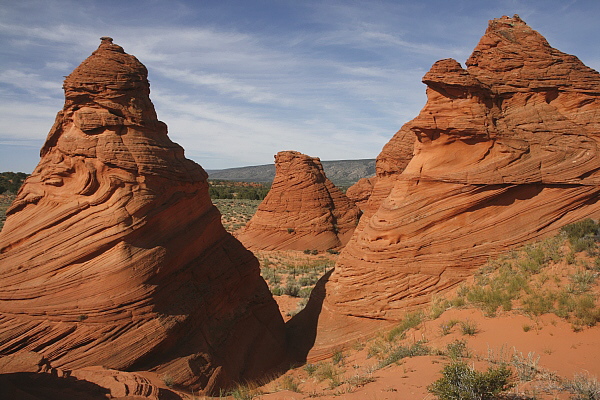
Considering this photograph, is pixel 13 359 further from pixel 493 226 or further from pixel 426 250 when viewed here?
pixel 493 226

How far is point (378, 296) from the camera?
11430 mm

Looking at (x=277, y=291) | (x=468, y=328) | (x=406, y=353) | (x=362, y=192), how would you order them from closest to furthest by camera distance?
(x=406, y=353)
(x=468, y=328)
(x=277, y=291)
(x=362, y=192)

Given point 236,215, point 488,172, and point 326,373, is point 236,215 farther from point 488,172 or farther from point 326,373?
point 326,373

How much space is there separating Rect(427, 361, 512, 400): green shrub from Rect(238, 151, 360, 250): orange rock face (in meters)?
24.6

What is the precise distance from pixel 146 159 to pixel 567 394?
9.20 meters

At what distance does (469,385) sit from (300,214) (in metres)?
25.7

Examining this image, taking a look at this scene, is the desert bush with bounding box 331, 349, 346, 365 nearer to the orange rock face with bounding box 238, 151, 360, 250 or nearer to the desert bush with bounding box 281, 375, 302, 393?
the desert bush with bounding box 281, 375, 302, 393

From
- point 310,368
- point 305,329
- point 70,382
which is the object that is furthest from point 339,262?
point 70,382

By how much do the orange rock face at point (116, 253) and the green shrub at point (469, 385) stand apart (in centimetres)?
571

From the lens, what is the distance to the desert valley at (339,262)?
764cm

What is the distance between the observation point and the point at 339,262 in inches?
511

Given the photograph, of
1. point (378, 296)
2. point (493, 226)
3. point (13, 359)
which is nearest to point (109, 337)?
point (13, 359)

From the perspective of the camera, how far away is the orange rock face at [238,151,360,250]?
3039 centimetres

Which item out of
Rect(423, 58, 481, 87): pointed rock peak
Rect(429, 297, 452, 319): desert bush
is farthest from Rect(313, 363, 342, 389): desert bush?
Rect(423, 58, 481, 87): pointed rock peak
